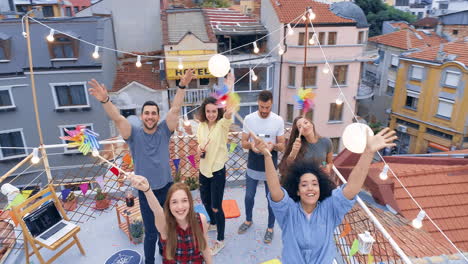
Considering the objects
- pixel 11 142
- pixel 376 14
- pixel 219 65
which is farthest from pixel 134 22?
pixel 376 14

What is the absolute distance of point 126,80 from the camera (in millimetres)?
14422

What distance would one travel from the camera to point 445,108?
1700 centimetres

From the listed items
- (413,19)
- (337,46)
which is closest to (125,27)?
(337,46)

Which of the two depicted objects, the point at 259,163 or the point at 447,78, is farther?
the point at 447,78

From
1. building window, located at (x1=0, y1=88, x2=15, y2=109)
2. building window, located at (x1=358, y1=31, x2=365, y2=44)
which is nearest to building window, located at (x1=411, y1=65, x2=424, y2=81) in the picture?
building window, located at (x1=358, y1=31, x2=365, y2=44)

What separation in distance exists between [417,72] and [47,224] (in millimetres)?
19913

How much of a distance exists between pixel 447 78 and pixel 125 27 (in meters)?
17.1

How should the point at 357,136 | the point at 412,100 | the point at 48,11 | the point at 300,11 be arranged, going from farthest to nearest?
1. the point at 48,11
2. the point at 412,100
3. the point at 300,11
4. the point at 357,136

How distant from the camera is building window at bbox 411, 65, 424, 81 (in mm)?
17656

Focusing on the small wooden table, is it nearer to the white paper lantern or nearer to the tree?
the white paper lantern

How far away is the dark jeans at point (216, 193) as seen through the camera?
3062 millimetres

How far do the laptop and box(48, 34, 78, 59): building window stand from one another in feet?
35.2

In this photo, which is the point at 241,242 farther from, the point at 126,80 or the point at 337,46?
the point at 337,46

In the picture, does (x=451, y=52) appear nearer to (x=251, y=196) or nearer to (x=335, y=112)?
(x=335, y=112)
